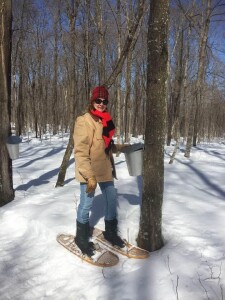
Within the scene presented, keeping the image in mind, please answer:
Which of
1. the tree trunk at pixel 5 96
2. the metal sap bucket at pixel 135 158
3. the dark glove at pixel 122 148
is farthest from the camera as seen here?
the tree trunk at pixel 5 96

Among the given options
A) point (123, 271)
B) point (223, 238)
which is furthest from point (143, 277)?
point (223, 238)

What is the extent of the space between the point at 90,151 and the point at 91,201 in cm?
58

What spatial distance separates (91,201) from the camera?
358 cm

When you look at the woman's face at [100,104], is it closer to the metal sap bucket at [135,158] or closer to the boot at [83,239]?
the metal sap bucket at [135,158]

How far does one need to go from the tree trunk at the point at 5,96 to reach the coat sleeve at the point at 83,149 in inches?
113

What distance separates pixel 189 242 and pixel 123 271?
0.84 m

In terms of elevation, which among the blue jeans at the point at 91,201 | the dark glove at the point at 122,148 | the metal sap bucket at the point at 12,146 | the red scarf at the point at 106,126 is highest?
the red scarf at the point at 106,126

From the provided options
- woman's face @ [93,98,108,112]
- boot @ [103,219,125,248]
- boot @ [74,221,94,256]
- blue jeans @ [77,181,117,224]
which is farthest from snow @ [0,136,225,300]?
woman's face @ [93,98,108,112]

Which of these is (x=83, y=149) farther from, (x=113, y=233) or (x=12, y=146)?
(x=12, y=146)

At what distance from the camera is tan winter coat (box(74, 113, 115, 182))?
3305 mm

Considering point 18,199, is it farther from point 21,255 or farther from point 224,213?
point 224,213

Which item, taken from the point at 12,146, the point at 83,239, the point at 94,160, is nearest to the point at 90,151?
the point at 94,160

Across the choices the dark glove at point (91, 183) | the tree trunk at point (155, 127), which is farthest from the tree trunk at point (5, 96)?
the tree trunk at point (155, 127)

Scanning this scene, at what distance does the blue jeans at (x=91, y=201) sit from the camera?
11.6 feet
